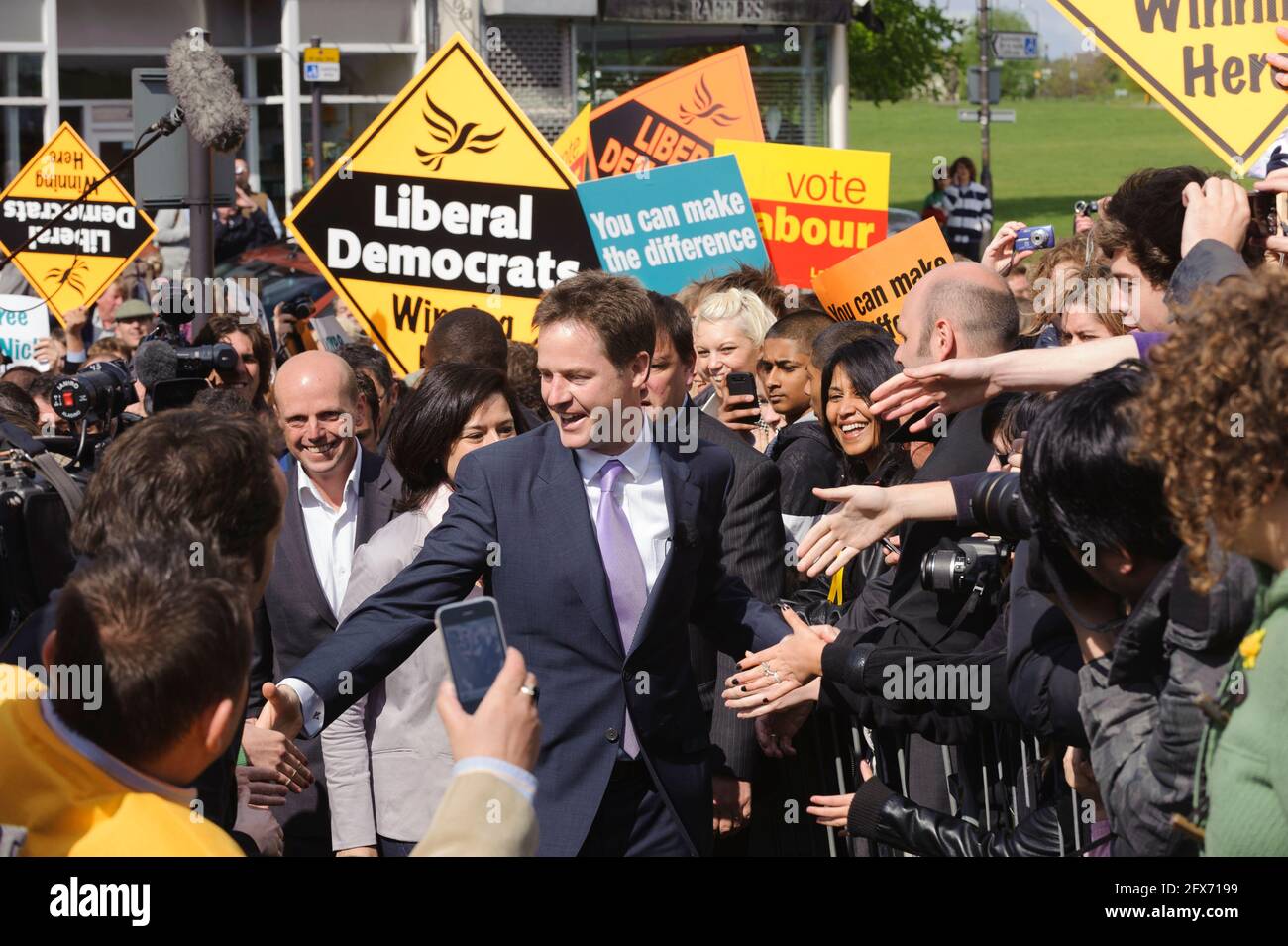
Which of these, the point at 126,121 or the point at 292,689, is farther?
the point at 126,121

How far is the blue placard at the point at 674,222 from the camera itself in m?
8.33

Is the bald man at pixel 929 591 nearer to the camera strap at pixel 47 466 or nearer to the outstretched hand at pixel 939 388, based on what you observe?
the outstretched hand at pixel 939 388

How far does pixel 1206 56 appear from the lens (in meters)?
4.74

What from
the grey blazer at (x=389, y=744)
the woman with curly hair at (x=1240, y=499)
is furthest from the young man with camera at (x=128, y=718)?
the grey blazer at (x=389, y=744)

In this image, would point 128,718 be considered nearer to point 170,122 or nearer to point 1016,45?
point 170,122

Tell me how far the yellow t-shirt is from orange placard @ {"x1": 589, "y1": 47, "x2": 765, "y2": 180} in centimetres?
813

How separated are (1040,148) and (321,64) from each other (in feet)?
169

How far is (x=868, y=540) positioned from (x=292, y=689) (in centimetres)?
127

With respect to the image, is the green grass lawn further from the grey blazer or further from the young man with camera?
the young man with camera

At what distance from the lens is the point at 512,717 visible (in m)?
2.42

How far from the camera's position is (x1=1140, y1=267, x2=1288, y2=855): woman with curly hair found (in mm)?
2260

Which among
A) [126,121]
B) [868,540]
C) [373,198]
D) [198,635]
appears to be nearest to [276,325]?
[373,198]

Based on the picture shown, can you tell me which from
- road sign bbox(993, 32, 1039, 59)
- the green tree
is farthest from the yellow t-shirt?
the green tree
